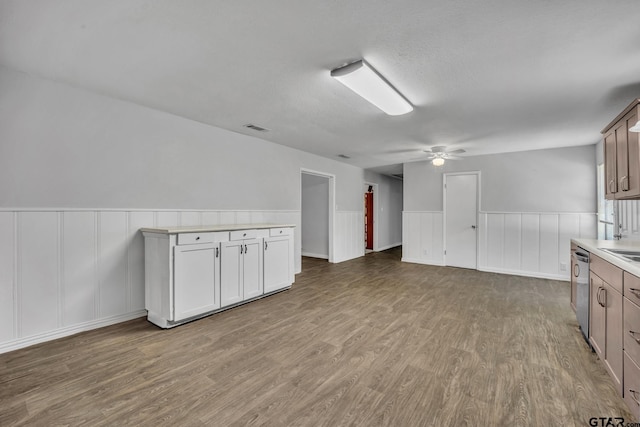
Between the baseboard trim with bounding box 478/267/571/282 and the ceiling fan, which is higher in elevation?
the ceiling fan

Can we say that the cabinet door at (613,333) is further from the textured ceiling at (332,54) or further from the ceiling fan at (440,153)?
the ceiling fan at (440,153)

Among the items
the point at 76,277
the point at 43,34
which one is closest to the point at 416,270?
the point at 76,277

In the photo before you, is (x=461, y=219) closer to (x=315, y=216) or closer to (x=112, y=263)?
(x=315, y=216)

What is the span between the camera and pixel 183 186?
354 cm

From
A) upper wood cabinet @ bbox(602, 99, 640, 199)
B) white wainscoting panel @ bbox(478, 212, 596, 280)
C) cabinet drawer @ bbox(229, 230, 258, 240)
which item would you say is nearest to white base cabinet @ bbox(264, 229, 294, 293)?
cabinet drawer @ bbox(229, 230, 258, 240)

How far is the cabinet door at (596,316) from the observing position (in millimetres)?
2076

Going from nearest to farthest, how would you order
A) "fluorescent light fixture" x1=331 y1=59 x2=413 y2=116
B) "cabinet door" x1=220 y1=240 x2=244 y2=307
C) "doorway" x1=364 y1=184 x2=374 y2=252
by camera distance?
"fluorescent light fixture" x1=331 y1=59 x2=413 y2=116
"cabinet door" x1=220 y1=240 x2=244 y2=307
"doorway" x1=364 y1=184 x2=374 y2=252

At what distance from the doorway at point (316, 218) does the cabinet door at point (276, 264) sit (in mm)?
2304

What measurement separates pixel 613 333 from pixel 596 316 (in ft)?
1.40

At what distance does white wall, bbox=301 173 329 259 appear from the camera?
22.3ft

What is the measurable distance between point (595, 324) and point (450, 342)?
109cm

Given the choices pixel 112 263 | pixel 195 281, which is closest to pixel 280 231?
pixel 195 281

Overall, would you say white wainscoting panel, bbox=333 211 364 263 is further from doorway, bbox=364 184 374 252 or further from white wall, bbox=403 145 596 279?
white wall, bbox=403 145 596 279

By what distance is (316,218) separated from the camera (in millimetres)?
6969
